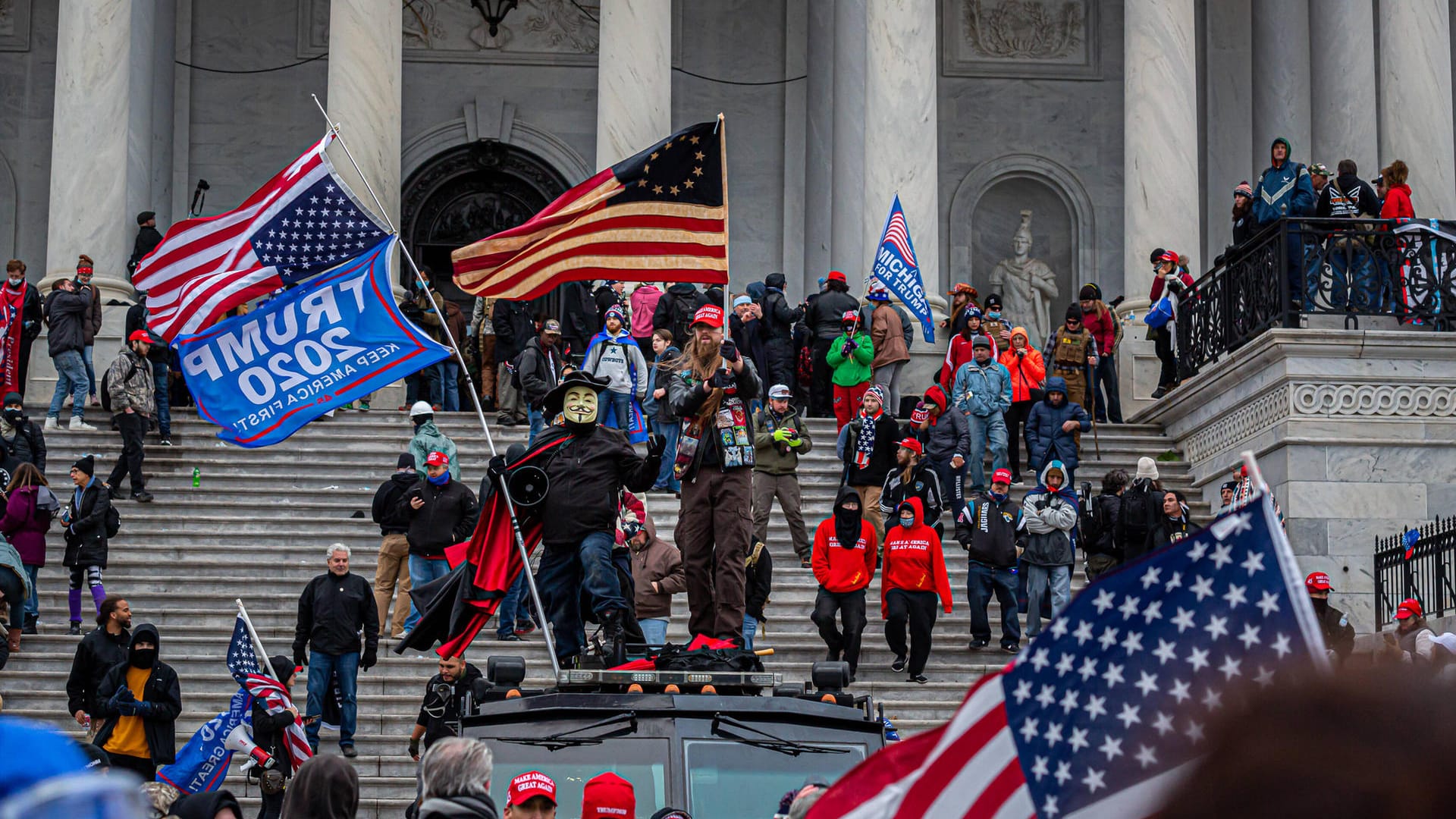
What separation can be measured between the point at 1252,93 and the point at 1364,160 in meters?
4.84

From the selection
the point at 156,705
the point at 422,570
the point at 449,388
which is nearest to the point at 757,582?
the point at 422,570

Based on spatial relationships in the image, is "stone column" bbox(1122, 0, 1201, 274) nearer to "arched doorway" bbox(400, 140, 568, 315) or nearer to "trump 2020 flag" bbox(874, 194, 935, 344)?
"trump 2020 flag" bbox(874, 194, 935, 344)

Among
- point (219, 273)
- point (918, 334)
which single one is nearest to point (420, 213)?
point (918, 334)

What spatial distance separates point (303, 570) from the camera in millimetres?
18703

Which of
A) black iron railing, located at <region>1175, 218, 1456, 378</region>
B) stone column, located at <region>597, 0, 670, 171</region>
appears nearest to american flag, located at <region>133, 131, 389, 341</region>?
black iron railing, located at <region>1175, 218, 1456, 378</region>

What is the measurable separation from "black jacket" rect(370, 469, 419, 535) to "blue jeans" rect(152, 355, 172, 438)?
16.4 ft

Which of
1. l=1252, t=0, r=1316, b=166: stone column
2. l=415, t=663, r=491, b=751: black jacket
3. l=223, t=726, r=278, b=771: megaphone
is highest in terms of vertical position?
l=1252, t=0, r=1316, b=166: stone column

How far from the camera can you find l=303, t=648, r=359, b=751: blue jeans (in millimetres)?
Result: 14695

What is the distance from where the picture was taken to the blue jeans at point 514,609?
16703 millimetres

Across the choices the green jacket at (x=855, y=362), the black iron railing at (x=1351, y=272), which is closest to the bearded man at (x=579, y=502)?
the green jacket at (x=855, y=362)

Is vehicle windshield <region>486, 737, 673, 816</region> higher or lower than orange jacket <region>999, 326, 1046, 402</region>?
lower

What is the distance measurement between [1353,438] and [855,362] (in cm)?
532

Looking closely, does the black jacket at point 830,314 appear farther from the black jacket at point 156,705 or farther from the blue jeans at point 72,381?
the black jacket at point 156,705

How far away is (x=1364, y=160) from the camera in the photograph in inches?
1107
